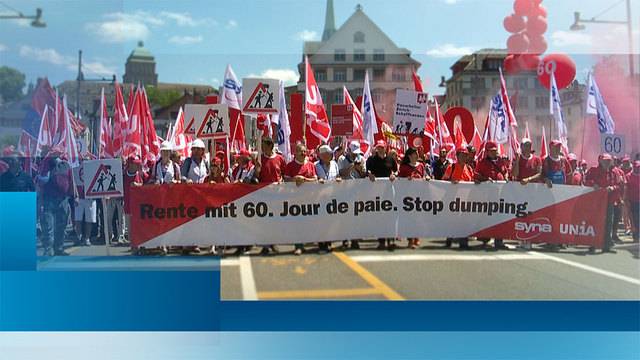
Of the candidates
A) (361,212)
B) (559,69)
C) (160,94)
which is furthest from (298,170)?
(160,94)

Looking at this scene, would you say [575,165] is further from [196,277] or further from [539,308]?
[196,277]

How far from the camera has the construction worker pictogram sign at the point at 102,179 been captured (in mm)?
7980

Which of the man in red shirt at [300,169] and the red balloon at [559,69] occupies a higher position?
the red balloon at [559,69]

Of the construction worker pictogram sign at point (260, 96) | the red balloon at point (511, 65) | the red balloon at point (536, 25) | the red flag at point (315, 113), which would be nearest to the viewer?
the construction worker pictogram sign at point (260, 96)

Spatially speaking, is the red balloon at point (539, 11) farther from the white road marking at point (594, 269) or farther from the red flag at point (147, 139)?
the red flag at point (147, 139)

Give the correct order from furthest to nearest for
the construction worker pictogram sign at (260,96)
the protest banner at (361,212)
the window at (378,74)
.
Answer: the window at (378,74)
the construction worker pictogram sign at (260,96)
the protest banner at (361,212)

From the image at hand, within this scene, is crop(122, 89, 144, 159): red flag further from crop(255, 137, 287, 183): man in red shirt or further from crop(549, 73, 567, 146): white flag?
crop(549, 73, 567, 146): white flag

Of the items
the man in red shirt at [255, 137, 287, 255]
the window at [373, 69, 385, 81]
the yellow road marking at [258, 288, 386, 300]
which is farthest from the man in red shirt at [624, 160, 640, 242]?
the man in red shirt at [255, 137, 287, 255]

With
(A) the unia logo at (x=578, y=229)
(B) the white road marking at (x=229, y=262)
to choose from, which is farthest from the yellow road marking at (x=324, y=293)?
(A) the unia logo at (x=578, y=229)

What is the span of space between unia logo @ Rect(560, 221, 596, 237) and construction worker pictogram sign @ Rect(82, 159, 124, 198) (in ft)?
18.8

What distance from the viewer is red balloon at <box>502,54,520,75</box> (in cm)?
1027

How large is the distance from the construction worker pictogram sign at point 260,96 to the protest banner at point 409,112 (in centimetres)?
159

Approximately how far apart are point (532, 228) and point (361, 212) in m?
2.13

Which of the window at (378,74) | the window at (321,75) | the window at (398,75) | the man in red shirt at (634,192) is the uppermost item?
the window at (378,74)
